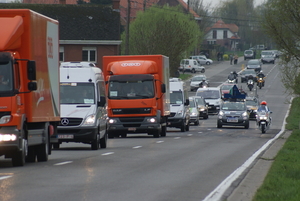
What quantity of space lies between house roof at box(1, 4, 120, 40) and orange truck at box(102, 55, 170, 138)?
3630 cm

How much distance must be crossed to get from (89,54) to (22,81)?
5056 centimetres

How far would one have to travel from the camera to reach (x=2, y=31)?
47.8 feet

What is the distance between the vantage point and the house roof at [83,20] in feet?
214

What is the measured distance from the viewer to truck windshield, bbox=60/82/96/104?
22.1 metres

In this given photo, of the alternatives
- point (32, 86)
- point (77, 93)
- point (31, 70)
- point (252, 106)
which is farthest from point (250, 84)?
point (31, 70)

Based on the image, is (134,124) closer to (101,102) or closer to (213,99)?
(101,102)

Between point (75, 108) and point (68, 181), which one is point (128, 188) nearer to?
point (68, 181)

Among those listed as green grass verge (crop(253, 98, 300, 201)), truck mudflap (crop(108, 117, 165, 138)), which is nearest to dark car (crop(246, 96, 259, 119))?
truck mudflap (crop(108, 117, 165, 138))

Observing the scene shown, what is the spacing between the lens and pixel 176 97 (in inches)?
1484

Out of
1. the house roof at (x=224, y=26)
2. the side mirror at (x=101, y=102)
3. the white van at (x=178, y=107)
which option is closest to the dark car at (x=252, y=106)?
the white van at (x=178, y=107)

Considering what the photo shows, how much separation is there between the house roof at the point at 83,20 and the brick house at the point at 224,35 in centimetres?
10339

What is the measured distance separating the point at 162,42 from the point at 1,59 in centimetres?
4888

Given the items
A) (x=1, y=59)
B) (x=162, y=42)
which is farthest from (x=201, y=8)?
(x=1, y=59)

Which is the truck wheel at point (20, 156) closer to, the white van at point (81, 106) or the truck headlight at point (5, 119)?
the truck headlight at point (5, 119)
